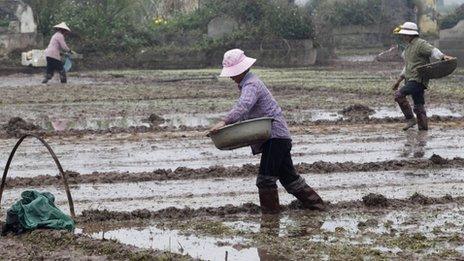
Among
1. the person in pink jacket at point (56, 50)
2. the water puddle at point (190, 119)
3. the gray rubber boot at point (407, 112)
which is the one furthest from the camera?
the person in pink jacket at point (56, 50)

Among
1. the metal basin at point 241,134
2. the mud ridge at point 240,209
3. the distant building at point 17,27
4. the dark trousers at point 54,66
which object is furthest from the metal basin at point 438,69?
the distant building at point 17,27

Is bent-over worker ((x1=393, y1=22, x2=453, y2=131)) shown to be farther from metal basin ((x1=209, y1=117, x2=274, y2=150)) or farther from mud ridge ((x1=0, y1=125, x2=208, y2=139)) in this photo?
metal basin ((x1=209, y1=117, x2=274, y2=150))

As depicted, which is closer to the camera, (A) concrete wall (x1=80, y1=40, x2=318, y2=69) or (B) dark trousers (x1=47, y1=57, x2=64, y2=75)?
(B) dark trousers (x1=47, y1=57, x2=64, y2=75)

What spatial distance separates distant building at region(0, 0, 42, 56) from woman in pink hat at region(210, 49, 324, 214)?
27872 mm

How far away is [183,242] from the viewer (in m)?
8.28

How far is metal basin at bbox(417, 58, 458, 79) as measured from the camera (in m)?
14.4

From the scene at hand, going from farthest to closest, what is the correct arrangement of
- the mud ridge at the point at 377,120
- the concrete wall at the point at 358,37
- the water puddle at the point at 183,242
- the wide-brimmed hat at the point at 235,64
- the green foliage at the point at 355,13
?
the concrete wall at the point at 358,37 < the green foliage at the point at 355,13 < the mud ridge at the point at 377,120 < the wide-brimmed hat at the point at 235,64 < the water puddle at the point at 183,242

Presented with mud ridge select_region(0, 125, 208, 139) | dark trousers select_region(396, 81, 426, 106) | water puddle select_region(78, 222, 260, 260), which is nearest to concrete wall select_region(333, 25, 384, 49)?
mud ridge select_region(0, 125, 208, 139)

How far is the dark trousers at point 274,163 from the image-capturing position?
948cm

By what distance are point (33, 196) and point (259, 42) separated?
27879mm

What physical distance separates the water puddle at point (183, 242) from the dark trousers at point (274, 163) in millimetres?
1154

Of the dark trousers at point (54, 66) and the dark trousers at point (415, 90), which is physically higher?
the dark trousers at point (415, 90)

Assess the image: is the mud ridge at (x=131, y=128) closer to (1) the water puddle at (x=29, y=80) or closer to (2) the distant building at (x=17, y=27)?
(1) the water puddle at (x=29, y=80)

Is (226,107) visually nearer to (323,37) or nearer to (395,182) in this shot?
(395,182)
